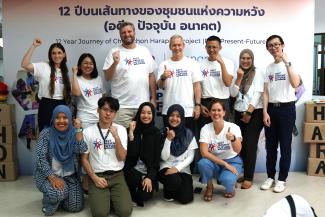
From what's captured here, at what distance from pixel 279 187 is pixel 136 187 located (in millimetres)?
1484

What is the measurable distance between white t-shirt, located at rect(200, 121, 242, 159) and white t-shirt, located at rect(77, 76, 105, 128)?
3.70 feet

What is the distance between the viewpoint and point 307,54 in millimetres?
4141

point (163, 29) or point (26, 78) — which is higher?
point (163, 29)

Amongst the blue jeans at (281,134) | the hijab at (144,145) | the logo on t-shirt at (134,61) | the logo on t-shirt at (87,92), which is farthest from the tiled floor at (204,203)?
the logo on t-shirt at (134,61)

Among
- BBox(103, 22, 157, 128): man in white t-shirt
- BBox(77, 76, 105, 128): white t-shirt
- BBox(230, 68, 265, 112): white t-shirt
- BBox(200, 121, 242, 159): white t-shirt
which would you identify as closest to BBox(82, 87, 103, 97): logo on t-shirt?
BBox(77, 76, 105, 128): white t-shirt

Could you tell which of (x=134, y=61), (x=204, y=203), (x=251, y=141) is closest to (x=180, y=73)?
(x=134, y=61)

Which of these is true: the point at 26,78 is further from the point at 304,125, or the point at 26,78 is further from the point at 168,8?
the point at 304,125

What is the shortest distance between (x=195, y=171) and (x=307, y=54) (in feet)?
6.39

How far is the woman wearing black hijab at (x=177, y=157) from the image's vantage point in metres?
3.20

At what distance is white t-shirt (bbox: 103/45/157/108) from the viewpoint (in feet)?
11.6

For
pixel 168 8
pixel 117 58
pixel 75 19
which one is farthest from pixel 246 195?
pixel 75 19

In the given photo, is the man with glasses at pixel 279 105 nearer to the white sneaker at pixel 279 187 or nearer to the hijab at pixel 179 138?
the white sneaker at pixel 279 187

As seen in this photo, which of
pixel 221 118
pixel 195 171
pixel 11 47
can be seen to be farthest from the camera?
pixel 195 171

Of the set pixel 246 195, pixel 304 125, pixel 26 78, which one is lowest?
pixel 246 195
